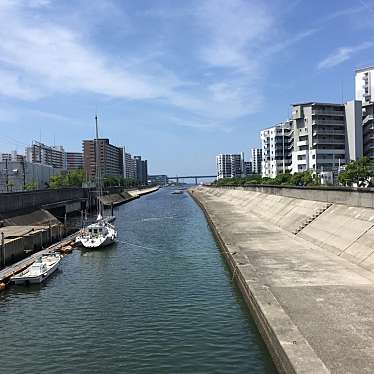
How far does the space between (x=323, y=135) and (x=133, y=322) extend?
115 meters

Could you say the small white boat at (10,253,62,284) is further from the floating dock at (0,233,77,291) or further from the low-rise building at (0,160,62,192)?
the low-rise building at (0,160,62,192)

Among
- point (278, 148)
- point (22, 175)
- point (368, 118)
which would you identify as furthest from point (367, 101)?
point (22, 175)

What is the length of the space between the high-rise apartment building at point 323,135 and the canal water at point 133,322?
323 feet

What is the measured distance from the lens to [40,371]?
14.9 metres

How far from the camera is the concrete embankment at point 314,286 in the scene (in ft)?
41.8

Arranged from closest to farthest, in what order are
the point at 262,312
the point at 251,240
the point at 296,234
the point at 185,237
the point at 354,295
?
the point at 262,312, the point at 354,295, the point at 251,240, the point at 296,234, the point at 185,237

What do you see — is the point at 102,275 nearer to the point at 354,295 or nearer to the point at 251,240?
the point at 251,240

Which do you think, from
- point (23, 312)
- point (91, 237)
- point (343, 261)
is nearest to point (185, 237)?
point (91, 237)

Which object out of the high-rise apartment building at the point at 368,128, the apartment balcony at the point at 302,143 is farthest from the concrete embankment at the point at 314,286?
the high-rise apartment building at the point at 368,128

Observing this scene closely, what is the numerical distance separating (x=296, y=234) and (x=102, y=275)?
18926 millimetres

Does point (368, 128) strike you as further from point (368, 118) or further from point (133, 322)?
point (133, 322)

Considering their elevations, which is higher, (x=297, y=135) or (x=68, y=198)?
(x=297, y=135)

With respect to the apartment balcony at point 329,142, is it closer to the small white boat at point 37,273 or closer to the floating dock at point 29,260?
the floating dock at point 29,260

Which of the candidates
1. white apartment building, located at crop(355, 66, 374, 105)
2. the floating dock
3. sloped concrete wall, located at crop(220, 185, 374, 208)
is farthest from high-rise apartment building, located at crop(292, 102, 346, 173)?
the floating dock
